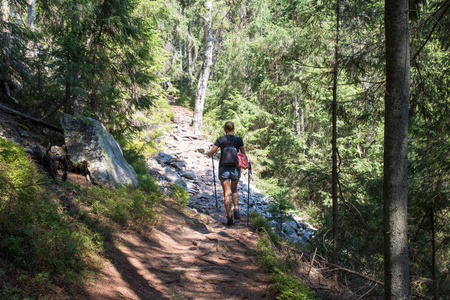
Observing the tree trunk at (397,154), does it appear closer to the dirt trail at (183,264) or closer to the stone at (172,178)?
the dirt trail at (183,264)

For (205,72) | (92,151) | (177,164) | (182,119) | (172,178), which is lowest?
(172,178)

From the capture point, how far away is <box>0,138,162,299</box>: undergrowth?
2.73m

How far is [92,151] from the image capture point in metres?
6.65

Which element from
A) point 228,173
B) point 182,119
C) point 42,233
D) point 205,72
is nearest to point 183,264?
point 42,233

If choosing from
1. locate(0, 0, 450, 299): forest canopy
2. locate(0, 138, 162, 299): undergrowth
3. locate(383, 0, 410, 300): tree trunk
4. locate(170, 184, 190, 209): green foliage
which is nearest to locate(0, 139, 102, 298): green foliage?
locate(0, 138, 162, 299): undergrowth

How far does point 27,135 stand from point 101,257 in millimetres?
3977

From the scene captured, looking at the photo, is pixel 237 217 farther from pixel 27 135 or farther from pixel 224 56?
pixel 224 56

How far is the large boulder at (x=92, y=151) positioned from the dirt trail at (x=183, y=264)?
1.53 meters

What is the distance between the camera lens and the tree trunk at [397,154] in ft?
10.9

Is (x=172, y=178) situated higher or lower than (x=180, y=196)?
higher

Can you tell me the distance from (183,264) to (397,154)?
3.58 m

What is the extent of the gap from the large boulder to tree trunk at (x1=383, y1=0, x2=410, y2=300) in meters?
5.51

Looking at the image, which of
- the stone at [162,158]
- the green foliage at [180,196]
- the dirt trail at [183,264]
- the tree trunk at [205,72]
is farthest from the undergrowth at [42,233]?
the tree trunk at [205,72]

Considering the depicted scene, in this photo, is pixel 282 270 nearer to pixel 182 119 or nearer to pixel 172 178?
pixel 172 178
